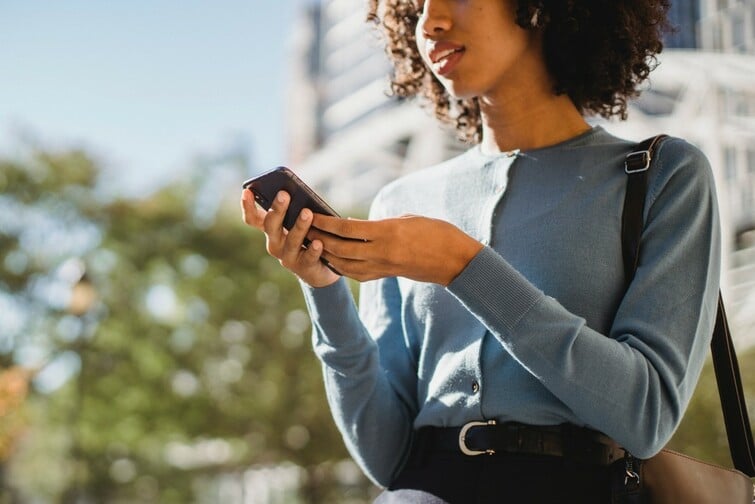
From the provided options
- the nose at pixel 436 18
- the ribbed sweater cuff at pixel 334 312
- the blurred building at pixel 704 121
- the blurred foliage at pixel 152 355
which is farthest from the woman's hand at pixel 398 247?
the blurred foliage at pixel 152 355

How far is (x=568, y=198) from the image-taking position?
3.81ft

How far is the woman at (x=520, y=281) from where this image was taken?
0.97 m

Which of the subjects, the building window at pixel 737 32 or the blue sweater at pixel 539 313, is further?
the building window at pixel 737 32

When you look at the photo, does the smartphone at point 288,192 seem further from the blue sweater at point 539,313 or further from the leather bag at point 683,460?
the leather bag at point 683,460

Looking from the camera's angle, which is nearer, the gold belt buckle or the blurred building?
the gold belt buckle

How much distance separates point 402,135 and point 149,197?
7.82m

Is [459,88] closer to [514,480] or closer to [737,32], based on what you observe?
[514,480]

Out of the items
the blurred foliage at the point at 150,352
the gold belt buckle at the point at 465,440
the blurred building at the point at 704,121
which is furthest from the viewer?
the blurred foliage at the point at 150,352

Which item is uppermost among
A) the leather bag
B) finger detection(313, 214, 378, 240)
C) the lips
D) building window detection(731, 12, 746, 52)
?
the lips

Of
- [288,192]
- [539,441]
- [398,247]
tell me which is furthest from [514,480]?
[288,192]

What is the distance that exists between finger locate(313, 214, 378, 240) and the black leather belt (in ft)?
0.93

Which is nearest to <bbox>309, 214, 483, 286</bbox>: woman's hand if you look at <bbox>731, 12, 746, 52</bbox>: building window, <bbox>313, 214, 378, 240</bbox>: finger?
<bbox>313, 214, 378, 240</bbox>: finger

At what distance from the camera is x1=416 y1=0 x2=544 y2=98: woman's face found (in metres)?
1.15

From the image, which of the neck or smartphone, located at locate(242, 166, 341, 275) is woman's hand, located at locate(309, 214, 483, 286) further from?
the neck
